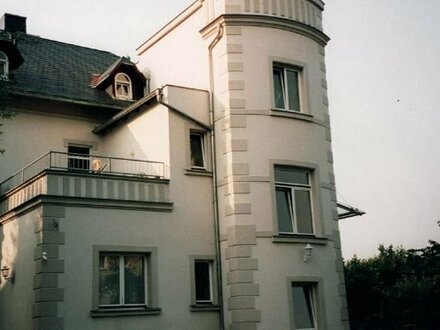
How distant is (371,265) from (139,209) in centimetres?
2537

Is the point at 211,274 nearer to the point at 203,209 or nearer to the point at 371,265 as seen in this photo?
the point at 203,209

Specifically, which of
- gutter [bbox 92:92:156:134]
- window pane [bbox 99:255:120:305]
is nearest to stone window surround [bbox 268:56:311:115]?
gutter [bbox 92:92:156:134]

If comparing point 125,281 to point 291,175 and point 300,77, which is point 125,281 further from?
point 300,77

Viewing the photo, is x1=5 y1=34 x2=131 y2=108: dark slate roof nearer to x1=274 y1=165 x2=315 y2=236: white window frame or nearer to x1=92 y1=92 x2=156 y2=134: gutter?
x1=92 y1=92 x2=156 y2=134: gutter

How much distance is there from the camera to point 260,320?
1617cm

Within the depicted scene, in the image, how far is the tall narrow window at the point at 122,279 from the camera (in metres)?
15.7

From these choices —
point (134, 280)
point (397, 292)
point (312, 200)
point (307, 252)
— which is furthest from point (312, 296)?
point (397, 292)

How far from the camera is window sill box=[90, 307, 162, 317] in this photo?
49.6 feet

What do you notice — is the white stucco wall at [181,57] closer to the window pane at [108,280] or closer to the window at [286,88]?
the window at [286,88]

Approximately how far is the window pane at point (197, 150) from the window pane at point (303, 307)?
13.5ft

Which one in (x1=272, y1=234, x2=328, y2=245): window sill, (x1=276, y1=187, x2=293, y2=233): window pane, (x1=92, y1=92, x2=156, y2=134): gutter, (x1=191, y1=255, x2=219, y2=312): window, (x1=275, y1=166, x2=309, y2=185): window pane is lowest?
(x1=191, y1=255, x2=219, y2=312): window

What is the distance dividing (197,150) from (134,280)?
13.4ft

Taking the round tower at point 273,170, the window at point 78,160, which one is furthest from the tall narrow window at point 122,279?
the window at point 78,160

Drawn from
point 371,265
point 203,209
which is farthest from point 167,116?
point 371,265
